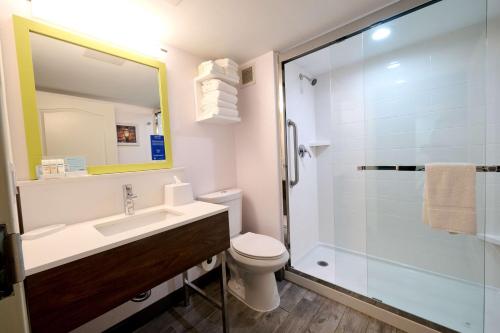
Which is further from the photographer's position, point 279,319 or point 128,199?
point 279,319

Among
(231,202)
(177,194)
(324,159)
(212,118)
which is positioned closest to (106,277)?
(177,194)

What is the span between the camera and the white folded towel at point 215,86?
1746 mm

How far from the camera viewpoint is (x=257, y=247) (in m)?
1.61

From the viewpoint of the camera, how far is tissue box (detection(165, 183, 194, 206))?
1.50 meters

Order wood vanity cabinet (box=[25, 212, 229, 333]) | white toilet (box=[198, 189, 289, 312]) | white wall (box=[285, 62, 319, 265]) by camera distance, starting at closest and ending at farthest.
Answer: wood vanity cabinet (box=[25, 212, 229, 333]), white toilet (box=[198, 189, 289, 312]), white wall (box=[285, 62, 319, 265])

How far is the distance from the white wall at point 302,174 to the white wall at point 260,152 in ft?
0.57

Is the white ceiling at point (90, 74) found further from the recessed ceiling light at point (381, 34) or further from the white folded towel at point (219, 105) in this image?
the recessed ceiling light at point (381, 34)

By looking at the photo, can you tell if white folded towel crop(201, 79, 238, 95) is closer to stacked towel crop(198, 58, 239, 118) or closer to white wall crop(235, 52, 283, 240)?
stacked towel crop(198, 58, 239, 118)

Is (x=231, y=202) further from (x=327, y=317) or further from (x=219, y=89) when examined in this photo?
(x=327, y=317)

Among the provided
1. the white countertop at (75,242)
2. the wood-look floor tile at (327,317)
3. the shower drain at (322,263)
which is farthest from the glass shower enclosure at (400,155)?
the white countertop at (75,242)

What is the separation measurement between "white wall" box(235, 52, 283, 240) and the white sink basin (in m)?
0.88

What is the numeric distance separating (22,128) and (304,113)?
2.18 meters

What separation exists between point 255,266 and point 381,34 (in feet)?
6.75

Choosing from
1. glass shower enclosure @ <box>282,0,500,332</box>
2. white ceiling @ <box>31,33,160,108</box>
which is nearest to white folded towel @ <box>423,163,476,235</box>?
glass shower enclosure @ <box>282,0,500,332</box>
